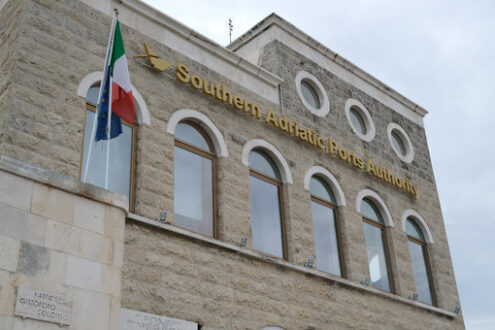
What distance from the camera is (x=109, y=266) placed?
7.89 meters

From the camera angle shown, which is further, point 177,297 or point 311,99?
point 311,99

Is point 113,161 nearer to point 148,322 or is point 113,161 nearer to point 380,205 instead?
point 148,322

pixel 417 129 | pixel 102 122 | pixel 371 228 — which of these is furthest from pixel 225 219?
→ pixel 417 129

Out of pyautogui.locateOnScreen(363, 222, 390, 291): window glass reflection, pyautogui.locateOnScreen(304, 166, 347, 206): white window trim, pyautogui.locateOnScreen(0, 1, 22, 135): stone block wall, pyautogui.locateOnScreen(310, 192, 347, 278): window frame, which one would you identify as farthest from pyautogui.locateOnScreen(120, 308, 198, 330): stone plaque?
pyautogui.locateOnScreen(363, 222, 390, 291): window glass reflection

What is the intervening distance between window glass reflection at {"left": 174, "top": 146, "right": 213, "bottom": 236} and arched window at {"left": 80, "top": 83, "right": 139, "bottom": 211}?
0.97 m

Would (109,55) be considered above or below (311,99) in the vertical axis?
below

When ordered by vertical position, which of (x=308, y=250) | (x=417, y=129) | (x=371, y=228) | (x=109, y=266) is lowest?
(x=109, y=266)

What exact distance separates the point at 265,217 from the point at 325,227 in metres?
1.84

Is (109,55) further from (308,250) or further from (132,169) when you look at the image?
(308,250)

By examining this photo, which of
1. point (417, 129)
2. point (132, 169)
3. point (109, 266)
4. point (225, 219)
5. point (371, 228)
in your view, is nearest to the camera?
point (109, 266)

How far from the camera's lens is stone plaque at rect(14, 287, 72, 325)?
6793 millimetres

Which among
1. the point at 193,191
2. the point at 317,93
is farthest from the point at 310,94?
the point at 193,191

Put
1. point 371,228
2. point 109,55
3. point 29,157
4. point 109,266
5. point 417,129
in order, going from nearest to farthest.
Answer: point 109,266 < point 29,157 < point 109,55 < point 371,228 < point 417,129

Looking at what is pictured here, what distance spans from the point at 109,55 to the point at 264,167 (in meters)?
4.59
